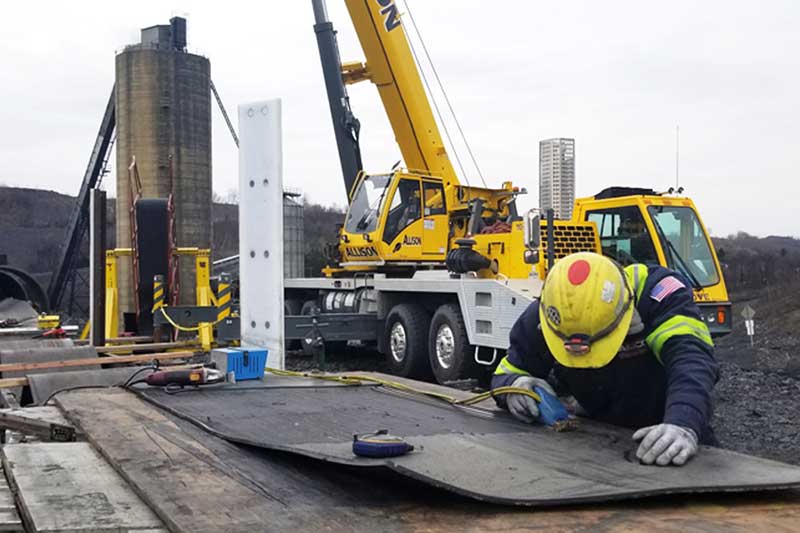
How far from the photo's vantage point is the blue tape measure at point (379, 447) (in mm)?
2701

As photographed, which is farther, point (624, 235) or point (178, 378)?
point (624, 235)

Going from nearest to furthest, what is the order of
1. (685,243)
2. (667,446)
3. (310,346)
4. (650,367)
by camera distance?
(667,446), (650,367), (685,243), (310,346)

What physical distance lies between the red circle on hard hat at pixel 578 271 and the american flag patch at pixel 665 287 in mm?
425

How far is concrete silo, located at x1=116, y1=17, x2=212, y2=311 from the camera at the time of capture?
28484 millimetres

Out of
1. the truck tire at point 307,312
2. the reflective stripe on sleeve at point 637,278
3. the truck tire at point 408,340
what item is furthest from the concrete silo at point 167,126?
the reflective stripe on sleeve at point 637,278

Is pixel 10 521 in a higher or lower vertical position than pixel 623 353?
lower

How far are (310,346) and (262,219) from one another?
8983 millimetres

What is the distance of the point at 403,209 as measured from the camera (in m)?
12.2

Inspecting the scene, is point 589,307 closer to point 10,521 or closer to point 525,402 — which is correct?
point 525,402

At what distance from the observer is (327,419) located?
379 cm

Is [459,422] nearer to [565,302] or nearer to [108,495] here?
[565,302]

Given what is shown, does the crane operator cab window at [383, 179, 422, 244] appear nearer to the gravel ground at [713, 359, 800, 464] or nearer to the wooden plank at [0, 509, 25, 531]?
the gravel ground at [713, 359, 800, 464]

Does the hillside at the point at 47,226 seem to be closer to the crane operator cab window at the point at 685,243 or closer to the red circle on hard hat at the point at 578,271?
the crane operator cab window at the point at 685,243

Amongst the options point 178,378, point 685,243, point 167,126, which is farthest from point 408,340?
point 167,126
